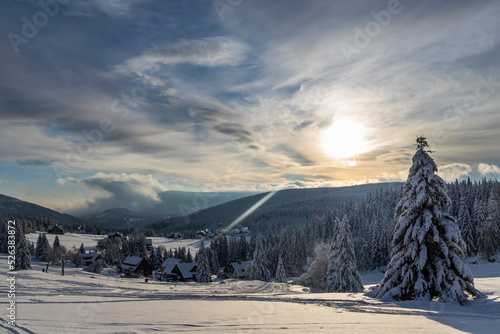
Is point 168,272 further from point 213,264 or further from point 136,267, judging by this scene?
point 213,264

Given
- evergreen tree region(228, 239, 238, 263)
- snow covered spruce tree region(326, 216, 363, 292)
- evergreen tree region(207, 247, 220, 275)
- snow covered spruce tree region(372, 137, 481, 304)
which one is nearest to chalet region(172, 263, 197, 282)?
evergreen tree region(207, 247, 220, 275)

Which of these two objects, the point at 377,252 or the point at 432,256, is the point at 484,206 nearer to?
the point at 377,252

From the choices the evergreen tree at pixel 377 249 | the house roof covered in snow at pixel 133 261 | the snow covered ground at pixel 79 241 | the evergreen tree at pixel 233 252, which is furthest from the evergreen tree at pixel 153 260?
the evergreen tree at pixel 377 249

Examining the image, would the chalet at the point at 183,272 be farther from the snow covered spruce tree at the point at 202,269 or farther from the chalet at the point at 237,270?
the chalet at the point at 237,270

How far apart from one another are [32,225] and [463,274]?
192 meters

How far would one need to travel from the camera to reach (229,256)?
106m

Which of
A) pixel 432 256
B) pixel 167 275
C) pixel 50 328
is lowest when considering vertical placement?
pixel 167 275

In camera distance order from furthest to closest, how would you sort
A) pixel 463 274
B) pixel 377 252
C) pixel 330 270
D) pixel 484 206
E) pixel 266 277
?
→ pixel 377 252, pixel 484 206, pixel 266 277, pixel 330 270, pixel 463 274

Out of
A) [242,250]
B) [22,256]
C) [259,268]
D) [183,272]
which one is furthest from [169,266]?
[242,250]

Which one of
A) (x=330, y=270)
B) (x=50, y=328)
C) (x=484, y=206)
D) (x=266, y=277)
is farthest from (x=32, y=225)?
(x=484, y=206)

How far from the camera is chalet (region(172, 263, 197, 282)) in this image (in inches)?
2749

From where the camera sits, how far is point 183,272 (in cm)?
7031

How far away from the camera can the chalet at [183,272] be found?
69831 mm

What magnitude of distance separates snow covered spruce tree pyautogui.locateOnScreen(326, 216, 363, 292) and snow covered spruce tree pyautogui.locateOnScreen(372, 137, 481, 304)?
22607 mm
